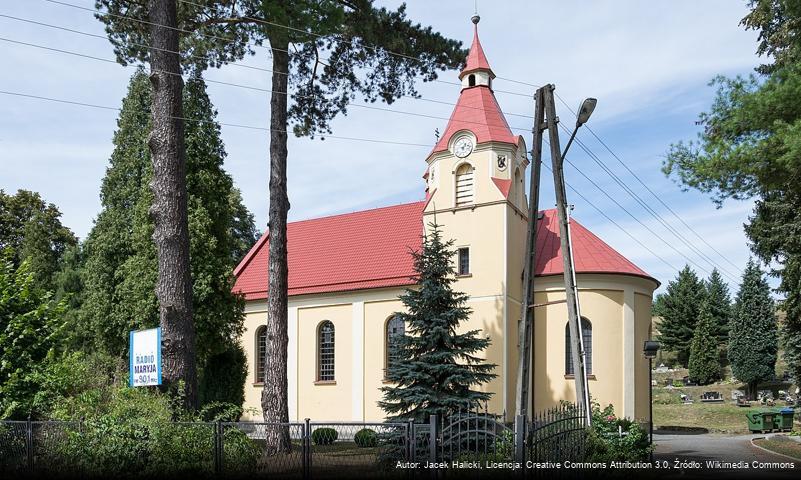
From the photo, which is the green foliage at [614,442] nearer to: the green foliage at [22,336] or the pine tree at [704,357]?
the green foliage at [22,336]

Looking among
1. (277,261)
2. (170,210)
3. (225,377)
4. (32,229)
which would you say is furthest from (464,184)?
(32,229)

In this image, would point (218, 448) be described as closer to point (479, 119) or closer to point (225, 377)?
point (479, 119)

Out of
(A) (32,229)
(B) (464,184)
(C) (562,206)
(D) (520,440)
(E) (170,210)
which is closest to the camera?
(D) (520,440)

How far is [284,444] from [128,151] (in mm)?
18253

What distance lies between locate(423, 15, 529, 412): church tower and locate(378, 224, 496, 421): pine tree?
514cm

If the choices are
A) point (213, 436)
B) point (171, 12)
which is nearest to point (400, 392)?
point (213, 436)

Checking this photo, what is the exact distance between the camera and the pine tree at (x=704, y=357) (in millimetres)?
54750

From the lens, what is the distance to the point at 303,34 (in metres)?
17.5

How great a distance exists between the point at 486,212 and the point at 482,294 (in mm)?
2918

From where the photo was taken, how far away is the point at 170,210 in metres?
14.4

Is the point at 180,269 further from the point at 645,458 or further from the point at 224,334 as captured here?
the point at 224,334

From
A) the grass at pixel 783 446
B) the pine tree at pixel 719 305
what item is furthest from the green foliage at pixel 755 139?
the pine tree at pixel 719 305

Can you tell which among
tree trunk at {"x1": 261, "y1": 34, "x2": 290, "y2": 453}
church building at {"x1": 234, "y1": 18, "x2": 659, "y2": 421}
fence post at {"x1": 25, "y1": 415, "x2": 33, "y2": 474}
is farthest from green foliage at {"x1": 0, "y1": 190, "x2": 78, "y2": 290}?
fence post at {"x1": 25, "y1": 415, "x2": 33, "y2": 474}

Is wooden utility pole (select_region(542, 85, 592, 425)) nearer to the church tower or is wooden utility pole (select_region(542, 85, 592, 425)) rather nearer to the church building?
the church building
